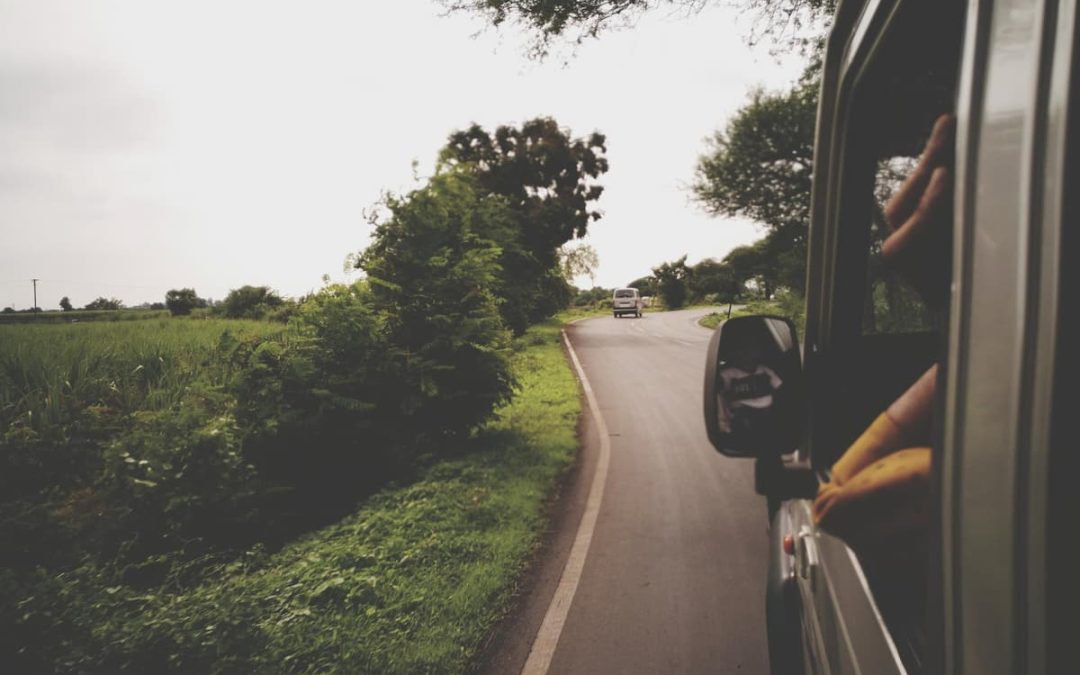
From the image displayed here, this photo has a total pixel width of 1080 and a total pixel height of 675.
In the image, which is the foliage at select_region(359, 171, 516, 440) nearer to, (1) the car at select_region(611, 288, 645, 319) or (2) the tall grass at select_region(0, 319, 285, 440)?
(2) the tall grass at select_region(0, 319, 285, 440)

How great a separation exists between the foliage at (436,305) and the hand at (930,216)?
6341 millimetres

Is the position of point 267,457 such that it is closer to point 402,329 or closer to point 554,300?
point 402,329

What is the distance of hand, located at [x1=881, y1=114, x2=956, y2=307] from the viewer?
973 millimetres

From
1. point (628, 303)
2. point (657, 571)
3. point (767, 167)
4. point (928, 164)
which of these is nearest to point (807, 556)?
point (928, 164)

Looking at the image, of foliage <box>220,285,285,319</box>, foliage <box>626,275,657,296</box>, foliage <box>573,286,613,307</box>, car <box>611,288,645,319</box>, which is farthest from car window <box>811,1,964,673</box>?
foliage <box>573,286,613,307</box>

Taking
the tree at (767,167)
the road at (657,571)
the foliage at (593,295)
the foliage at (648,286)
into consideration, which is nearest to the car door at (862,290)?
the road at (657,571)

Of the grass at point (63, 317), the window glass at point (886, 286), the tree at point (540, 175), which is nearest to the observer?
the window glass at point (886, 286)

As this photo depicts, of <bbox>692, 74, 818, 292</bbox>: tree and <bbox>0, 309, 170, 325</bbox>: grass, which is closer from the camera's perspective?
<bbox>0, 309, 170, 325</bbox>: grass

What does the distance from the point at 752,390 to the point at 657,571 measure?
3.57 metres

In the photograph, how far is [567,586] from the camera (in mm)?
4398

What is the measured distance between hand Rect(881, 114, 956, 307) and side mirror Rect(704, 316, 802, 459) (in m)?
0.36

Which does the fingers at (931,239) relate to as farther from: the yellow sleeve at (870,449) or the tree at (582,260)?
the tree at (582,260)

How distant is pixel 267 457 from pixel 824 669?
5.92 metres

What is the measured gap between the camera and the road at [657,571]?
352cm
